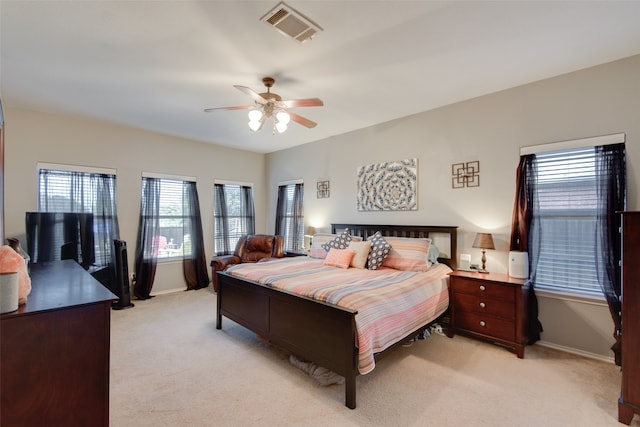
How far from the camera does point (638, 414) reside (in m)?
1.96

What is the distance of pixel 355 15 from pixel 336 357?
2.52 m

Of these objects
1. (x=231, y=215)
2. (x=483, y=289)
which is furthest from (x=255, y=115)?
(x=231, y=215)

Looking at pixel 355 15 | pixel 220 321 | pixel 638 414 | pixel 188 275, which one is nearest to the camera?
pixel 638 414

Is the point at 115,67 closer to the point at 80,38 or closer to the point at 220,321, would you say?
the point at 80,38

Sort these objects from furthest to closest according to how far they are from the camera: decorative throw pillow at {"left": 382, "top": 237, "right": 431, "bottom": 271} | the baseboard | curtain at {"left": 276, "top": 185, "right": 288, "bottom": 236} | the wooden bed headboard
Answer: curtain at {"left": 276, "top": 185, "right": 288, "bottom": 236} < the wooden bed headboard < decorative throw pillow at {"left": 382, "top": 237, "right": 431, "bottom": 271} < the baseboard

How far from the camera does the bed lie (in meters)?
2.17

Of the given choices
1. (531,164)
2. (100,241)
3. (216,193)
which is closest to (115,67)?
(100,241)

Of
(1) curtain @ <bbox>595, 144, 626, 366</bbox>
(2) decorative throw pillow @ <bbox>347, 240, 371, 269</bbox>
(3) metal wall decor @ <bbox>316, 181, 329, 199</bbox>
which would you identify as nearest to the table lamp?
(1) curtain @ <bbox>595, 144, 626, 366</bbox>

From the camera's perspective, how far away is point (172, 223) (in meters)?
5.29

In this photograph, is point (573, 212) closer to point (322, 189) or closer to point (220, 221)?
point (322, 189)

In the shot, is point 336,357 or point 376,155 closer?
point 336,357

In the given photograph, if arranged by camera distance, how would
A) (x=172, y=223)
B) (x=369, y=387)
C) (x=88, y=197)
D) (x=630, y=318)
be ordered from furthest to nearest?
(x=172, y=223)
(x=88, y=197)
(x=369, y=387)
(x=630, y=318)

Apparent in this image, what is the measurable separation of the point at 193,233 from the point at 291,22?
14.2 feet

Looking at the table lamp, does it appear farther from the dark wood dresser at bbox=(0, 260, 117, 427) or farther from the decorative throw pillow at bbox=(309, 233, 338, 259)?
the dark wood dresser at bbox=(0, 260, 117, 427)
